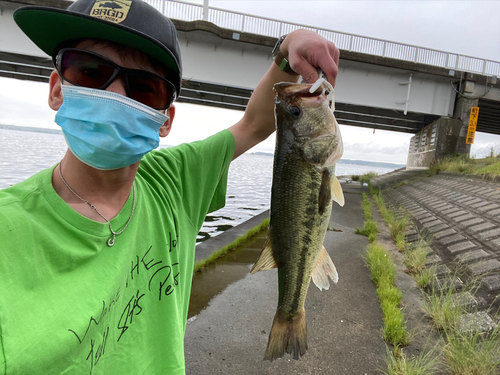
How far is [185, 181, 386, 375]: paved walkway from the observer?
154 inches

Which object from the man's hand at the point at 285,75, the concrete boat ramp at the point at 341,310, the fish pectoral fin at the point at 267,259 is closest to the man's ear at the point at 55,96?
the man's hand at the point at 285,75

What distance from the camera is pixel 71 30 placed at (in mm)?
1598

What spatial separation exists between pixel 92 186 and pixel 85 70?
63 cm

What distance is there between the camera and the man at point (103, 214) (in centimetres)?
119

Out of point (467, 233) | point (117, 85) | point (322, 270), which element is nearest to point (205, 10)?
point (467, 233)

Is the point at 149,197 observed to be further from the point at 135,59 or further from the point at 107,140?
the point at 135,59

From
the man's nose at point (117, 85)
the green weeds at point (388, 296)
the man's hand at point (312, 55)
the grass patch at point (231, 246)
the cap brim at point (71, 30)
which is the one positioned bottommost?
the grass patch at point (231, 246)

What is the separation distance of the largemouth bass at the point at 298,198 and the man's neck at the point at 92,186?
3.23 ft

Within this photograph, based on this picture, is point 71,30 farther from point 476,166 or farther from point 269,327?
point 476,166

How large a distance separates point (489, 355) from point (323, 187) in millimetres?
3009

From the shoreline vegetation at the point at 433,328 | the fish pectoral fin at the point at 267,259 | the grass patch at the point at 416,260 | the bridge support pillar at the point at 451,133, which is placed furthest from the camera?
the bridge support pillar at the point at 451,133

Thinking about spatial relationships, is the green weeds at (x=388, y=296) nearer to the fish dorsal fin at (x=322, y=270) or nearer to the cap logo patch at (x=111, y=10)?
the fish dorsal fin at (x=322, y=270)

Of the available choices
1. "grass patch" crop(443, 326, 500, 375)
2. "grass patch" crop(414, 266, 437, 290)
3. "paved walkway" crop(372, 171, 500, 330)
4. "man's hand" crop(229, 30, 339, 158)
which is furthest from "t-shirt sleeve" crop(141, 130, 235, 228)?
"grass patch" crop(414, 266, 437, 290)

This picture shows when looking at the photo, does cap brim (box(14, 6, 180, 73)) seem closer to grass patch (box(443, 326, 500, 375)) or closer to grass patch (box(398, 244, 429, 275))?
grass patch (box(443, 326, 500, 375))
